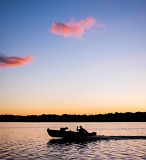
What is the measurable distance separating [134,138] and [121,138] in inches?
139

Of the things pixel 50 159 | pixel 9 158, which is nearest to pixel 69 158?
pixel 50 159

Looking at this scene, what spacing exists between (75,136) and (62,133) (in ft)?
9.60

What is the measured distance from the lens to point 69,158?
32750 millimetres

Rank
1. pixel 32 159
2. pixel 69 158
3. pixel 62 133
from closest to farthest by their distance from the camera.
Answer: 1. pixel 32 159
2. pixel 69 158
3. pixel 62 133

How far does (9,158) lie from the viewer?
3073 centimetres

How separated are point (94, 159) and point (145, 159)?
5.83 meters

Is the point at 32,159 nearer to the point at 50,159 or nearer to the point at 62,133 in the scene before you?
the point at 50,159

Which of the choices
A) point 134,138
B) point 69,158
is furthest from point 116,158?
point 134,138

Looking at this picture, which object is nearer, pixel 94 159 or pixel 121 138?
pixel 94 159

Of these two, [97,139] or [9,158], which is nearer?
[9,158]

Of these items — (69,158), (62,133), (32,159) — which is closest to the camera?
(32,159)

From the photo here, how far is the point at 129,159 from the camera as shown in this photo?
30562mm

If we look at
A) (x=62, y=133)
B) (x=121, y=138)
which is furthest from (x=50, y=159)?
(x=121, y=138)

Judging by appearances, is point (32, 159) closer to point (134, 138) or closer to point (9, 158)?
point (9, 158)
